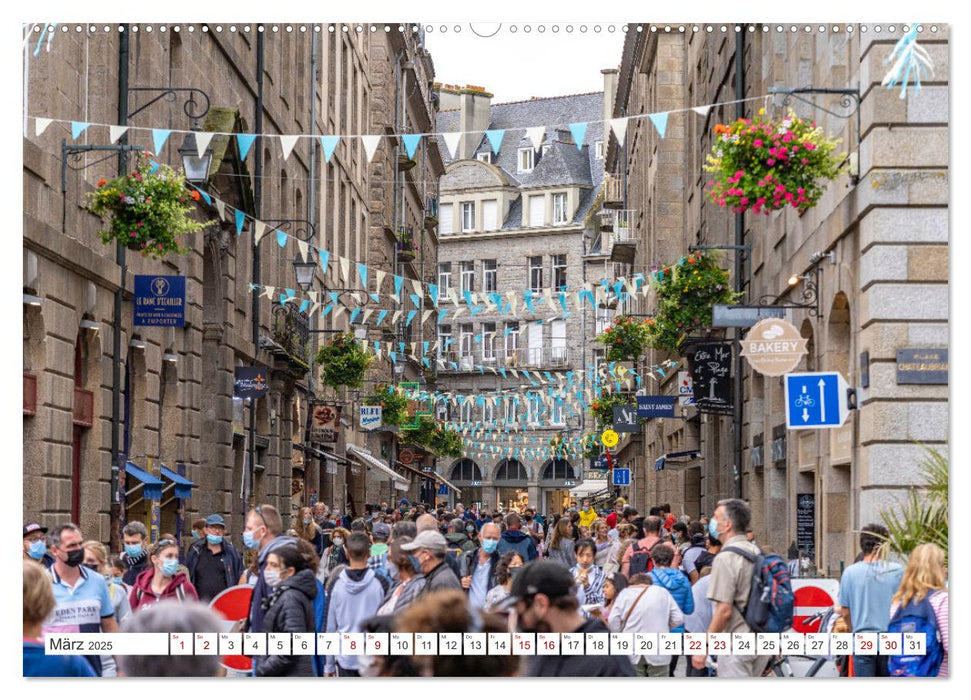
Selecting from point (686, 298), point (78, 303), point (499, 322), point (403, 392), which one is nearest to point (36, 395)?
point (78, 303)

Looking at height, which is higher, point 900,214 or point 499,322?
point 499,322

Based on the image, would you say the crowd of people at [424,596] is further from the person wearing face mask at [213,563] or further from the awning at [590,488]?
the awning at [590,488]

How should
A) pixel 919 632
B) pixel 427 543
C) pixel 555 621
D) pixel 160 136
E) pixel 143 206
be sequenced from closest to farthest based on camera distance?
pixel 555 621
pixel 919 632
pixel 427 543
pixel 160 136
pixel 143 206

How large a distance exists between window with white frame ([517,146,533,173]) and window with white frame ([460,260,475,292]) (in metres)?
6.90

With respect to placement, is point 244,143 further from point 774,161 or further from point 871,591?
point 871,591

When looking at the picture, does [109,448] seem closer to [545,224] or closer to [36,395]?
[36,395]

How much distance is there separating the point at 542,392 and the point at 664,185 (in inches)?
1814

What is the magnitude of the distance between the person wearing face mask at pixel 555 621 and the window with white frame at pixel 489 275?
91.8 meters

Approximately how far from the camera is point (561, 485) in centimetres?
9800

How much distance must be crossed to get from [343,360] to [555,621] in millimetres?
32250

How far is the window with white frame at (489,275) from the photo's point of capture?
9844 centimetres

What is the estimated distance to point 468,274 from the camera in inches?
3915

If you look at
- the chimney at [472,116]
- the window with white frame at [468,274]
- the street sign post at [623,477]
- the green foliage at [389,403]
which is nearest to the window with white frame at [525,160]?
the chimney at [472,116]

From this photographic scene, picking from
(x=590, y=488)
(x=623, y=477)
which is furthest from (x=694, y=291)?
(x=590, y=488)
